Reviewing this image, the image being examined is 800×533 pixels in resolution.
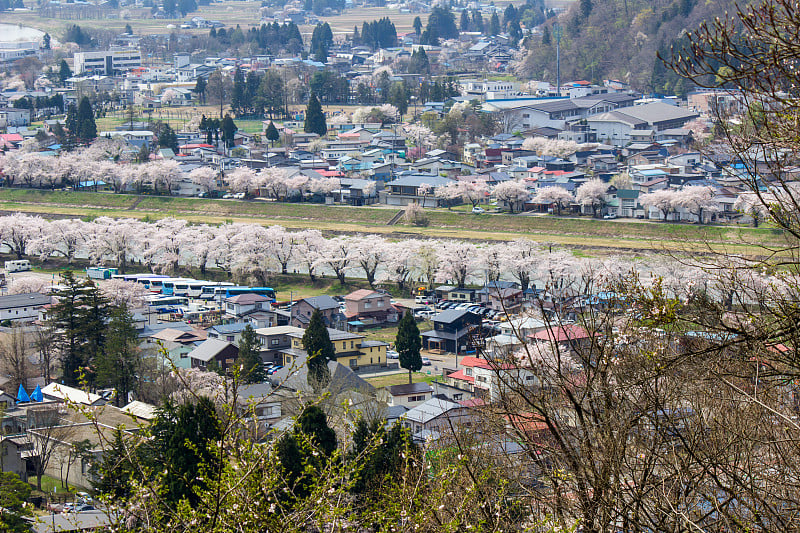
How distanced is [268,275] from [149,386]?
7.88 metres

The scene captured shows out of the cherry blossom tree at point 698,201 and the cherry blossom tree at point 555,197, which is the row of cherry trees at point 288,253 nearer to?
the cherry blossom tree at point 555,197

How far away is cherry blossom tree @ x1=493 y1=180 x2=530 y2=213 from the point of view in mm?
22219

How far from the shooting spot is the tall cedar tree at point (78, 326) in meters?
11.7

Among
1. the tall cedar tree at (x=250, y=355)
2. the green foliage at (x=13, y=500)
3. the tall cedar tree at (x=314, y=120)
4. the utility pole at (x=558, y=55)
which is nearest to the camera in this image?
the green foliage at (x=13, y=500)

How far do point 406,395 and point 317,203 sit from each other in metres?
13.6

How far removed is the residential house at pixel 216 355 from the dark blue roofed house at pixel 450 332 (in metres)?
2.85

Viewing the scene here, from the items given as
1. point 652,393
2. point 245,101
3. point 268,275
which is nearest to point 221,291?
point 268,275

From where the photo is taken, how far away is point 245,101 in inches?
1287

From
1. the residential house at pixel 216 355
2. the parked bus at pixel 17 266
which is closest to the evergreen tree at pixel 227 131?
the parked bus at pixel 17 266

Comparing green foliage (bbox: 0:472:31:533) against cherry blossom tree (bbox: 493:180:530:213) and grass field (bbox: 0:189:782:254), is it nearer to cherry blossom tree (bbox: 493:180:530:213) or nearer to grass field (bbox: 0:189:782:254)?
grass field (bbox: 0:189:782:254)

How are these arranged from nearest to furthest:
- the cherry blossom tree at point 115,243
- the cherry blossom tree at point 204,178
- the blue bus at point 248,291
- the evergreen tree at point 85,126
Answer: the blue bus at point 248,291, the cherry blossom tree at point 115,243, the cherry blossom tree at point 204,178, the evergreen tree at point 85,126

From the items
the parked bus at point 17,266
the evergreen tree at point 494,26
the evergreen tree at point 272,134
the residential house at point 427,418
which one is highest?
the evergreen tree at point 494,26

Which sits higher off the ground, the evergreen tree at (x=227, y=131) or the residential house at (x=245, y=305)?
the evergreen tree at (x=227, y=131)

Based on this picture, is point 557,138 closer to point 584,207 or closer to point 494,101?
point 494,101
